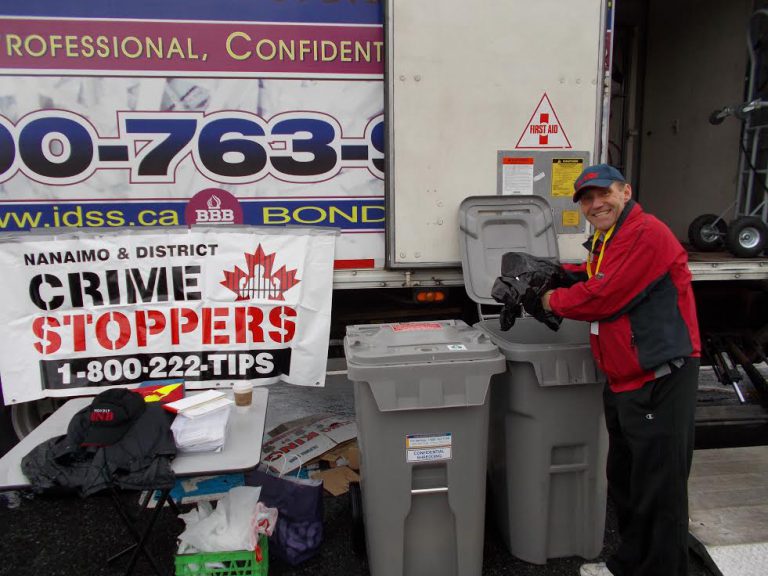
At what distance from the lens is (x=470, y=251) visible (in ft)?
9.64

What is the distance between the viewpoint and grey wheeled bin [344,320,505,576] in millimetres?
2057

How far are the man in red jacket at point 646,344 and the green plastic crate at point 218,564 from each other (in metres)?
1.52

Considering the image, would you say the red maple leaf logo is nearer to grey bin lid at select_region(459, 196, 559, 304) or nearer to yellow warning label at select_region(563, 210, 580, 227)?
grey bin lid at select_region(459, 196, 559, 304)

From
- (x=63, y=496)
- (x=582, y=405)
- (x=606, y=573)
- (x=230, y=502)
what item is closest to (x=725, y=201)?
(x=582, y=405)

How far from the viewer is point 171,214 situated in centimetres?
281

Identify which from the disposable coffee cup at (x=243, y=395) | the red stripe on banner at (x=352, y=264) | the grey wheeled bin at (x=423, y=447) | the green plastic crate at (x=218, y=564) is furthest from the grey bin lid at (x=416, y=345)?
the green plastic crate at (x=218, y=564)

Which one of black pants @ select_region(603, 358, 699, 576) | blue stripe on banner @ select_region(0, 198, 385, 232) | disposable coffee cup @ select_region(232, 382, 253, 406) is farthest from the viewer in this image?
blue stripe on banner @ select_region(0, 198, 385, 232)

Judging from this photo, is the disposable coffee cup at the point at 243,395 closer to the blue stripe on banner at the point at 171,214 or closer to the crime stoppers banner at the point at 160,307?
the crime stoppers banner at the point at 160,307

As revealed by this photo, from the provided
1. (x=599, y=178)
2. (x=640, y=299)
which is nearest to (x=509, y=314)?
(x=640, y=299)

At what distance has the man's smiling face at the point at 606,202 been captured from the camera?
195cm

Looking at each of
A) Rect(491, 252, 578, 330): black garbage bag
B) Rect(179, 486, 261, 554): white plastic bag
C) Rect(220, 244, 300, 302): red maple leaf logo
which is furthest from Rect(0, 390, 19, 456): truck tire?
Rect(491, 252, 578, 330): black garbage bag

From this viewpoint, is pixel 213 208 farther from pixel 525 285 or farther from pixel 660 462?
pixel 660 462

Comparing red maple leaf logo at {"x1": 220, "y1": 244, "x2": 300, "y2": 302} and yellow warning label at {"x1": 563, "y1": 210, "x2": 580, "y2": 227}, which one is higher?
yellow warning label at {"x1": 563, "y1": 210, "x2": 580, "y2": 227}

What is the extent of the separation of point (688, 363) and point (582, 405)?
0.50 metres
